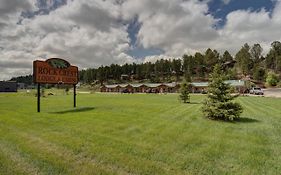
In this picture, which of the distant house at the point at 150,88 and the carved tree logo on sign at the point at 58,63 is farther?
the distant house at the point at 150,88

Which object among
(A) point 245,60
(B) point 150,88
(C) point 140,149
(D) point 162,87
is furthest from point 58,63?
(A) point 245,60

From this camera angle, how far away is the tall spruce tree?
15914mm

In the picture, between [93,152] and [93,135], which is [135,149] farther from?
[93,135]

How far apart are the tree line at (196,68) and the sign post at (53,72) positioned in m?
76.7

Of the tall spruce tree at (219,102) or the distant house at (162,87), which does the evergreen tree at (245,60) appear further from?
the tall spruce tree at (219,102)

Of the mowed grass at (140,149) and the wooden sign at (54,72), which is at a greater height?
the wooden sign at (54,72)

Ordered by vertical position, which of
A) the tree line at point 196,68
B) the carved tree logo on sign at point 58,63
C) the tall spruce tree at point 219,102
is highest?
the tree line at point 196,68

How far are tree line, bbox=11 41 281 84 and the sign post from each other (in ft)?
252

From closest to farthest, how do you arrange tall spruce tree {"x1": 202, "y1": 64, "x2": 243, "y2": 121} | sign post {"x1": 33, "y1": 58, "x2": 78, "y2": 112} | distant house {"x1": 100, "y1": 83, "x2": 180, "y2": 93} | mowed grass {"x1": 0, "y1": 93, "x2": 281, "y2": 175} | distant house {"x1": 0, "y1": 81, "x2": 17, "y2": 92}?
1. mowed grass {"x1": 0, "y1": 93, "x2": 281, "y2": 175}
2. tall spruce tree {"x1": 202, "y1": 64, "x2": 243, "y2": 121}
3. sign post {"x1": 33, "y1": 58, "x2": 78, "y2": 112}
4. distant house {"x1": 100, "y1": 83, "x2": 180, "y2": 93}
5. distant house {"x1": 0, "y1": 81, "x2": 17, "y2": 92}

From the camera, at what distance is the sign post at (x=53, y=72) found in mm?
23117

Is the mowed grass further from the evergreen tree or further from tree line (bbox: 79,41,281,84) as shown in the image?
the evergreen tree

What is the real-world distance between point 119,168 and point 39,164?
2.50m

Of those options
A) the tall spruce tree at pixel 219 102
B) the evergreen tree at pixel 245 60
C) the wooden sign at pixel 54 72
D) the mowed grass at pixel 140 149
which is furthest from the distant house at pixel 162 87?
the mowed grass at pixel 140 149

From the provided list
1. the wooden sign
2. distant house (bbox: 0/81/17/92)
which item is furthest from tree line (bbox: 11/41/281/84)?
the wooden sign
